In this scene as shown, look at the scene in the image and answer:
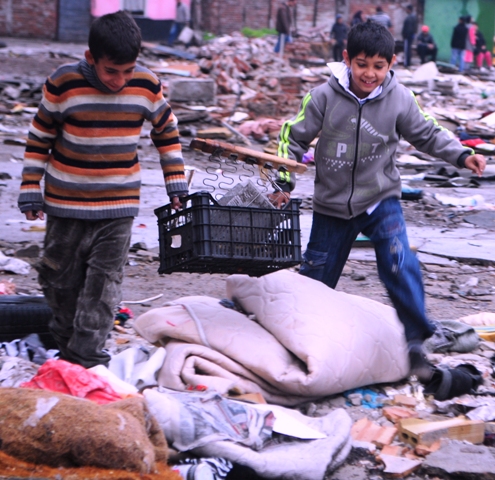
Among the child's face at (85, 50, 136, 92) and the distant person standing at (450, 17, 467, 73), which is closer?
the child's face at (85, 50, 136, 92)

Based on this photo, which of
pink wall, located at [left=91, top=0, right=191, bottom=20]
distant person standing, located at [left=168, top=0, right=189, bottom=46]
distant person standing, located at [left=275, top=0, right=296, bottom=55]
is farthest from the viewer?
distant person standing, located at [left=168, top=0, right=189, bottom=46]

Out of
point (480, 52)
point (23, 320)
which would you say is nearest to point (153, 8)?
point (480, 52)

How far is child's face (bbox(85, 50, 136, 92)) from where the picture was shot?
3420mm

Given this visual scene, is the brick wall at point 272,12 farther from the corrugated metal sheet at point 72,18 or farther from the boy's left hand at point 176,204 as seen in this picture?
the boy's left hand at point 176,204

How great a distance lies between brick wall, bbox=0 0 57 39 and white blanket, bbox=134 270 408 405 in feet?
80.1

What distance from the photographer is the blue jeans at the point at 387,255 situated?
390 centimetres

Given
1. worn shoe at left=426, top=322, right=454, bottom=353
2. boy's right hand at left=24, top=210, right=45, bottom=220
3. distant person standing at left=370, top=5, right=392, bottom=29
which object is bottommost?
worn shoe at left=426, top=322, right=454, bottom=353

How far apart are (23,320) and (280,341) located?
4.31ft

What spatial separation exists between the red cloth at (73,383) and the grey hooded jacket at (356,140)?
58.2 inches

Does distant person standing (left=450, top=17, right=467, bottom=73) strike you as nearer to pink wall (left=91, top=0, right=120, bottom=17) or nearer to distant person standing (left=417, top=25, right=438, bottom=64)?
distant person standing (left=417, top=25, right=438, bottom=64)

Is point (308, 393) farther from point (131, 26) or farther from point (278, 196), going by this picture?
point (131, 26)

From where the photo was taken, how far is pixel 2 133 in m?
12.6

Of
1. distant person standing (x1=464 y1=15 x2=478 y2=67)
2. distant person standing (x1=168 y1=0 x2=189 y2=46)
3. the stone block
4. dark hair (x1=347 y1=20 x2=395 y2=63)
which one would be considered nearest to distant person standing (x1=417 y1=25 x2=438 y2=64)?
distant person standing (x1=464 y1=15 x2=478 y2=67)

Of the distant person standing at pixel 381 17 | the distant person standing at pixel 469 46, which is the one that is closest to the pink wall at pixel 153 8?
the distant person standing at pixel 381 17
